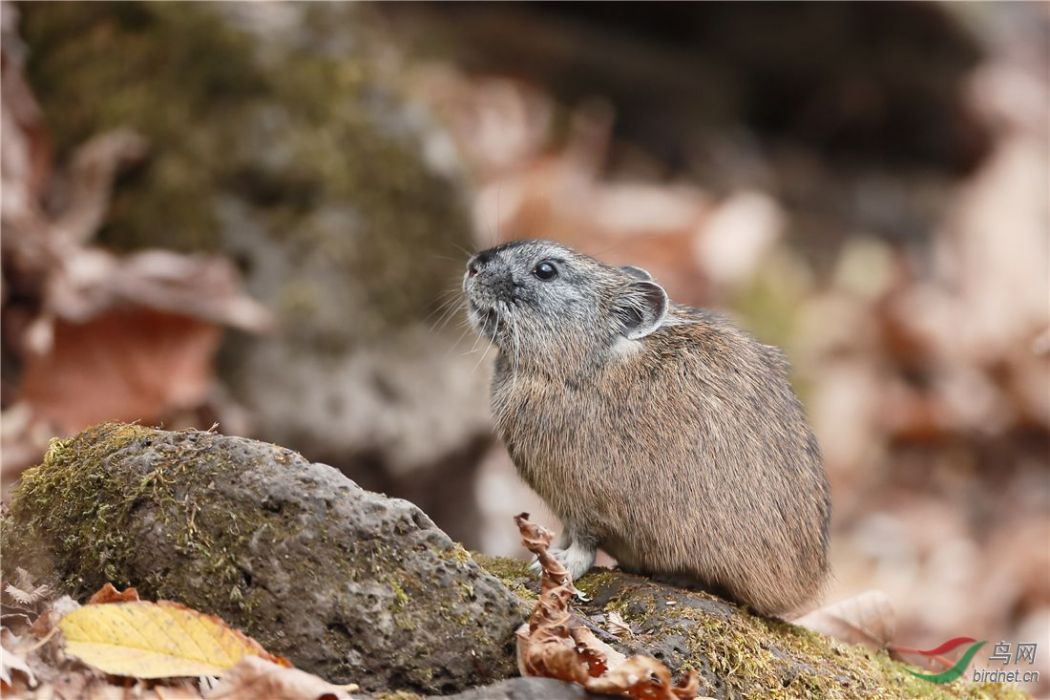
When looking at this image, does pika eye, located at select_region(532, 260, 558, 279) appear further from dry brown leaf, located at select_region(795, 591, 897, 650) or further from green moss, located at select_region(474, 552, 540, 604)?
dry brown leaf, located at select_region(795, 591, 897, 650)

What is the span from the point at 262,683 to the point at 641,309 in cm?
288

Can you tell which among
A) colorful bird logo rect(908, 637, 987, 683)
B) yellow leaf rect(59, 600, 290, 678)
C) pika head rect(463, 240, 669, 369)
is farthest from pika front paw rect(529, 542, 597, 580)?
yellow leaf rect(59, 600, 290, 678)

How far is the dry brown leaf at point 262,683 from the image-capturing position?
3.51 meters

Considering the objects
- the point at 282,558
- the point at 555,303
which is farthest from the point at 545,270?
the point at 282,558

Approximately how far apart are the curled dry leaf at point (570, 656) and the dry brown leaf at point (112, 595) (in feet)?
4.20

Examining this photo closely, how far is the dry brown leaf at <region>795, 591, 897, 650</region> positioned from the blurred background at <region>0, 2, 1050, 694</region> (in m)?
2.35

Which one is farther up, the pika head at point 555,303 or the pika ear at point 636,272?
the pika ear at point 636,272

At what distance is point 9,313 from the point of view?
811 cm

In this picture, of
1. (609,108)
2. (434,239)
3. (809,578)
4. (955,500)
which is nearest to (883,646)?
(809,578)

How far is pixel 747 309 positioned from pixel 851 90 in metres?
5.40

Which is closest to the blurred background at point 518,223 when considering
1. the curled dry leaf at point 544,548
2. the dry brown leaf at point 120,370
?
the dry brown leaf at point 120,370

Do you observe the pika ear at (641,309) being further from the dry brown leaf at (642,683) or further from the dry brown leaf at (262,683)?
the dry brown leaf at (262,683)

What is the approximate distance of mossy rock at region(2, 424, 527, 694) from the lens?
3916mm

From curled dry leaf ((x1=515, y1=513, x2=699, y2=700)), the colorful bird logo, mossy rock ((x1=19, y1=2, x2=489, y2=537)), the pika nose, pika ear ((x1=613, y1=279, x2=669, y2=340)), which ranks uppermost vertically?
mossy rock ((x1=19, y1=2, x2=489, y2=537))
